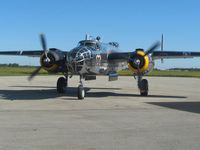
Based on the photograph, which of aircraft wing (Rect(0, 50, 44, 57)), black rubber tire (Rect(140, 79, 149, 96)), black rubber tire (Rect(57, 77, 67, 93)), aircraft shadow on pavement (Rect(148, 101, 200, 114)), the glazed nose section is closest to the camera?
aircraft shadow on pavement (Rect(148, 101, 200, 114))

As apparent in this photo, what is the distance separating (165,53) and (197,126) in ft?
45.0

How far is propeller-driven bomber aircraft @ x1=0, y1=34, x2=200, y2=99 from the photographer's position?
21.2 meters

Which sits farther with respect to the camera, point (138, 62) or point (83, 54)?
point (138, 62)

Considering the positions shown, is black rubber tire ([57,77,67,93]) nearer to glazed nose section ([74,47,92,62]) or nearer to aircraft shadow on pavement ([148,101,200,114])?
glazed nose section ([74,47,92,62])

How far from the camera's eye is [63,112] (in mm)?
15016

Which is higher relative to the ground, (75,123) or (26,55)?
(26,55)

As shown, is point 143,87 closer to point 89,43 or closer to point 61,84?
point 89,43

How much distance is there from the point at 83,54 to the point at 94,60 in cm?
130

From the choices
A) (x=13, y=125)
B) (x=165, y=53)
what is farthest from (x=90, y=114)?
(x=165, y=53)

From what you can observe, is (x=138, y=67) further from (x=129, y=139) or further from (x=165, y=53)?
(x=129, y=139)

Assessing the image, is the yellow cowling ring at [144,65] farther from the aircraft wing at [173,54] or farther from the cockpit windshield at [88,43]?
the cockpit windshield at [88,43]

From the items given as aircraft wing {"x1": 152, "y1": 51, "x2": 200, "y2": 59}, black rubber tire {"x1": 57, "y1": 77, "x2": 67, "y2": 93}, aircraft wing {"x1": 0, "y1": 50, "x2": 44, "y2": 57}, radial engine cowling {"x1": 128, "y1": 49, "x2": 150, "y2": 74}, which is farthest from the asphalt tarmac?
aircraft wing {"x1": 0, "y1": 50, "x2": 44, "y2": 57}

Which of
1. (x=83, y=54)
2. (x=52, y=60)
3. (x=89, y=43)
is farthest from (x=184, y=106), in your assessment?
(x=52, y=60)

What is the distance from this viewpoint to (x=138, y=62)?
22547 millimetres
